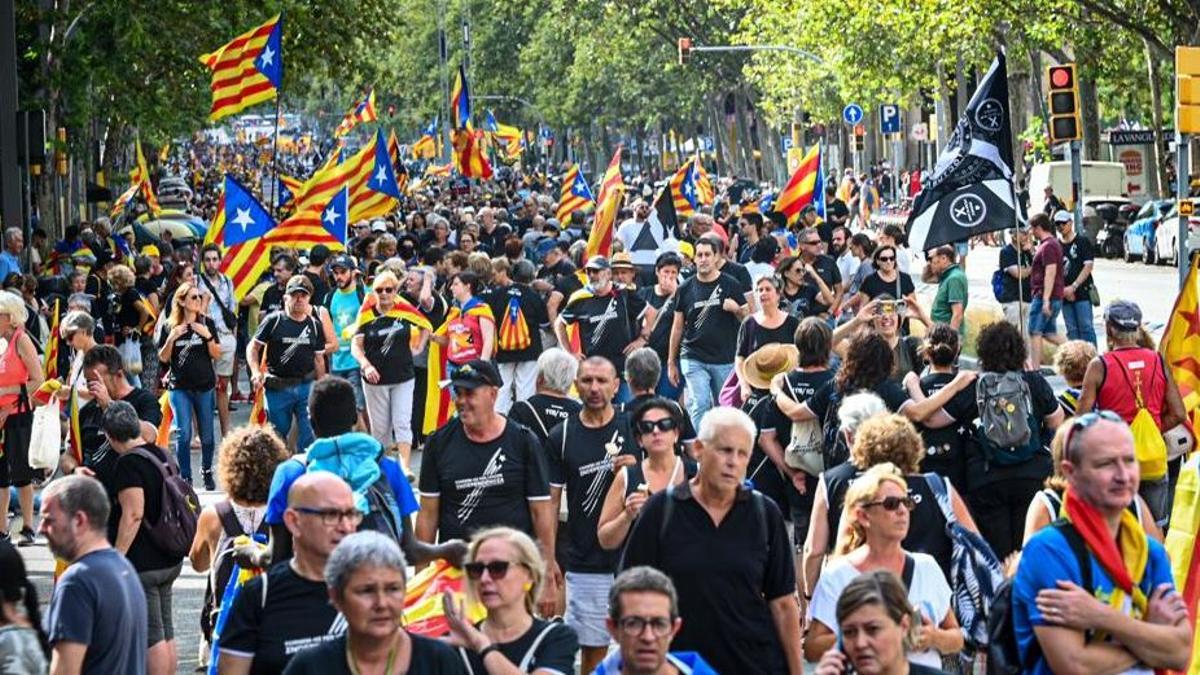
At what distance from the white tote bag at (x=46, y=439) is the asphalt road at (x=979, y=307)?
0.62 m

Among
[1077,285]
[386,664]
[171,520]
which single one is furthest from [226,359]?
[386,664]

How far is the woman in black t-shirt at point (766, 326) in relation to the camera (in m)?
14.0

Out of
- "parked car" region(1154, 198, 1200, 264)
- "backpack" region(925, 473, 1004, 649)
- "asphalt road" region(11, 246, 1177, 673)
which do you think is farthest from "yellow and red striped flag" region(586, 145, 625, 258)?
"parked car" region(1154, 198, 1200, 264)

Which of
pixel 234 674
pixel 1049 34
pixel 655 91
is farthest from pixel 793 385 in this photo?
pixel 655 91

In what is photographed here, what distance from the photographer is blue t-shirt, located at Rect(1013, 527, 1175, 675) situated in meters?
6.41

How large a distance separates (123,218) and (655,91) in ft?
148

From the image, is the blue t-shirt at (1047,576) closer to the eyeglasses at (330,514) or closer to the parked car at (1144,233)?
the eyeglasses at (330,514)

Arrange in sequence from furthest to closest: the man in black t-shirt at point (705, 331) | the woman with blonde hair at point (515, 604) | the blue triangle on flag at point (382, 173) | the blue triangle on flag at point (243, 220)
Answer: the blue triangle on flag at point (382, 173)
the blue triangle on flag at point (243, 220)
the man in black t-shirt at point (705, 331)
the woman with blonde hair at point (515, 604)

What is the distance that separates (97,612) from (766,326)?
22.8ft

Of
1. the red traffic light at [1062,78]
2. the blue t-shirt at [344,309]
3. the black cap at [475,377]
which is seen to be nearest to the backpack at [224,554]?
the black cap at [475,377]

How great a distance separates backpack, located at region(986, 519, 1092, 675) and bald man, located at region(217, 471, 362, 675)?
1.78 meters

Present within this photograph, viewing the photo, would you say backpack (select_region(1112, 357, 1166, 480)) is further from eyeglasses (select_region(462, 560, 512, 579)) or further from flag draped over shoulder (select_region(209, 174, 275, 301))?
flag draped over shoulder (select_region(209, 174, 275, 301))

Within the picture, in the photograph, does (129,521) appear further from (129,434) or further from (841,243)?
(841,243)

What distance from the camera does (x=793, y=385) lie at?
11438mm
